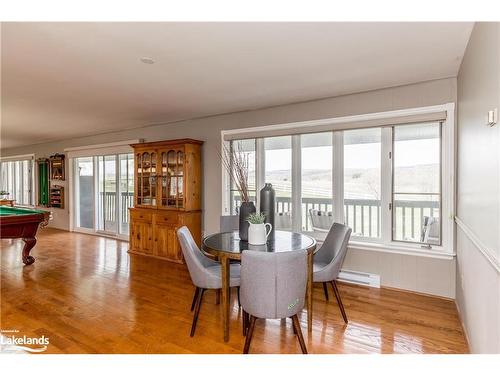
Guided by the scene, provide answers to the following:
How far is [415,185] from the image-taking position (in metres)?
3.46

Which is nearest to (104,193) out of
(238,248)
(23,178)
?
(23,178)

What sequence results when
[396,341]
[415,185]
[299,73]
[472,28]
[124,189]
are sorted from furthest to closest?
[124,189]
[415,185]
[299,73]
[396,341]
[472,28]

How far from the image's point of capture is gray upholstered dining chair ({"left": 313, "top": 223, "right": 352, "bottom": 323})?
2.77 metres

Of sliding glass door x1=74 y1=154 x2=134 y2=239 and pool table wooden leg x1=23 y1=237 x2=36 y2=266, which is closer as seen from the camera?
pool table wooden leg x1=23 y1=237 x2=36 y2=266

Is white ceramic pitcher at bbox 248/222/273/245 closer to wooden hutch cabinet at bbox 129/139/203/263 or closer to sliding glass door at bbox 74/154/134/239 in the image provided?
wooden hutch cabinet at bbox 129/139/203/263

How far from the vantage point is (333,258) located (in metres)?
2.94

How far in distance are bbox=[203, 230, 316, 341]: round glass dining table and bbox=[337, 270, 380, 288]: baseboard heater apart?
1.22 metres

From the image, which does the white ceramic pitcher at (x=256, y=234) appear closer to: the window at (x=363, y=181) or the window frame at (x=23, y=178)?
the window at (x=363, y=181)

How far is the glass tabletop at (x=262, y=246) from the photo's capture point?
2.53m

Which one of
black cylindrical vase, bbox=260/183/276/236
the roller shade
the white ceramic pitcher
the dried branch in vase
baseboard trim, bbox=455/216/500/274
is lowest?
the white ceramic pitcher

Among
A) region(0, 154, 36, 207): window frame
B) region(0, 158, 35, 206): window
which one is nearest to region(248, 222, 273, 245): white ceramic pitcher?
region(0, 154, 36, 207): window frame
